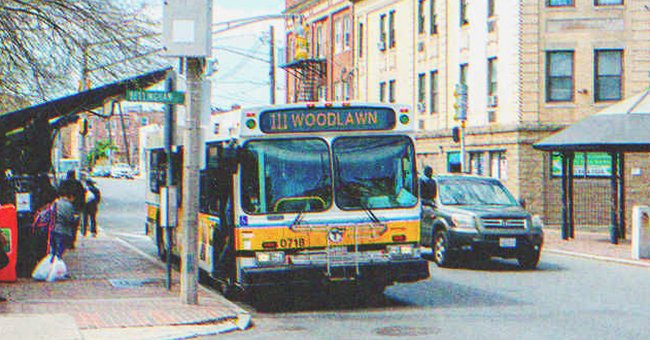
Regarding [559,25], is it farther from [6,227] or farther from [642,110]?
[6,227]

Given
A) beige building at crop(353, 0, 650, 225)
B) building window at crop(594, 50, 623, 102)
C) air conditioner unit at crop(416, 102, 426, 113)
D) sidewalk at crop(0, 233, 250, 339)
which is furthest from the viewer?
air conditioner unit at crop(416, 102, 426, 113)

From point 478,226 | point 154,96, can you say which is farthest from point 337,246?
point 478,226

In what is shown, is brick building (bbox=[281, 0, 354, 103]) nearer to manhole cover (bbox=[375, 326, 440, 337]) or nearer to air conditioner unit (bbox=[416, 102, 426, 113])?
air conditioner unit (bbox=[416, 102, 426, 113])

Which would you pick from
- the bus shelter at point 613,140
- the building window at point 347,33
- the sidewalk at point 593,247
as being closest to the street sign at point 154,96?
the sidewalk at point 593,247

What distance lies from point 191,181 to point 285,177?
1264 mm

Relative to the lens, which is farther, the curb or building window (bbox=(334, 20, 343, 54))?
building window (bbox=(334, 20, 343, 54))

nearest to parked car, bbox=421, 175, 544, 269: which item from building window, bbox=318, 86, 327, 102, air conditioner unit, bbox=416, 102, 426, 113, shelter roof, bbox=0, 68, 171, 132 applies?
shelter roof, bbox=0, 68, 171, 132

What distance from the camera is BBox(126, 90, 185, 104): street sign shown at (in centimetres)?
1330

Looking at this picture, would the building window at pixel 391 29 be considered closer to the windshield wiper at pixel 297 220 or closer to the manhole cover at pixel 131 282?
the manhole cover at pixel 131 282

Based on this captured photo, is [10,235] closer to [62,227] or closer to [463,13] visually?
[62,227]

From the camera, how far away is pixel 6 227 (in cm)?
1557

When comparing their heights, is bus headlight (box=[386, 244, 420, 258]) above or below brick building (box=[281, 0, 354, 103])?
below

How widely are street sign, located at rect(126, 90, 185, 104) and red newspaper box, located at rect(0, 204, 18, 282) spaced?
3576mm

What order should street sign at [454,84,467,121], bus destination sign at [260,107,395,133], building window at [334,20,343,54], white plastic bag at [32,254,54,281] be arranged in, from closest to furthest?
1. bus destination sign at [260,107,395,133]
2. white plastic bag at [32,254,54,281]
3. street sign at [454,84,467,121]
4. building window at [334,20,343,54]
